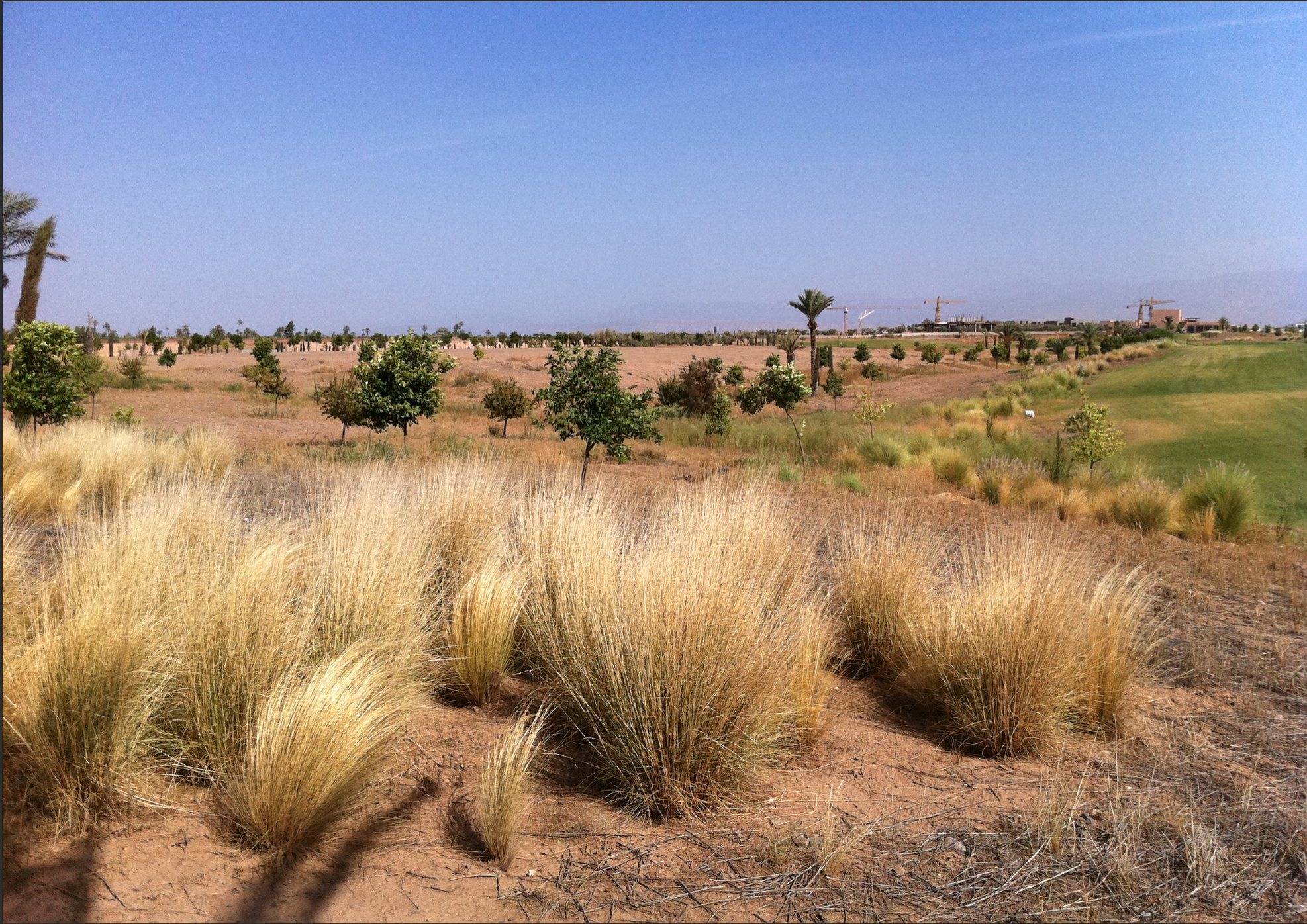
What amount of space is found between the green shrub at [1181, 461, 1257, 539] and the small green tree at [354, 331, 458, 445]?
1705 centimetres

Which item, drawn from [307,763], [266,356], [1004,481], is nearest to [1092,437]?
[1004,481]

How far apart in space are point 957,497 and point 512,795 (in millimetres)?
13127

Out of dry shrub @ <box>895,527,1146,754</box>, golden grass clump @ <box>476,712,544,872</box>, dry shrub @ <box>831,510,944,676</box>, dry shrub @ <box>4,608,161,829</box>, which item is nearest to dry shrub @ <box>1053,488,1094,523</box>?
dry shrub @ <box>831,510,944,676</box>

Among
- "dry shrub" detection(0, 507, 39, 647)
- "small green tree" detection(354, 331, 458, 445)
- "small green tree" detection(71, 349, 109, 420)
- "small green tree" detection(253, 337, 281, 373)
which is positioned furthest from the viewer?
"small green tree" detection(253, 337, 281, 373)

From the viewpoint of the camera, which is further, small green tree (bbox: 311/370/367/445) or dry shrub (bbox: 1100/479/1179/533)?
small green tree (bbox: 311/370/367/445)

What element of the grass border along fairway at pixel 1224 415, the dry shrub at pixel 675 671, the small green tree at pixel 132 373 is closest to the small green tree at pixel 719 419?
the grass border along fairway at pixel 1224 415

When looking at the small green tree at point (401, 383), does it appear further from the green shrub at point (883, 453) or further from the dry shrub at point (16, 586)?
the dry shrub at point (16, 586)

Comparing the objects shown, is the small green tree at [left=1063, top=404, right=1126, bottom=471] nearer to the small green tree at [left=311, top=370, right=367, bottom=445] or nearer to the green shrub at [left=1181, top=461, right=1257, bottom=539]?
the green shrub at [left=1181, top=461, right=1257, bottom=539]

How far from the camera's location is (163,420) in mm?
25922

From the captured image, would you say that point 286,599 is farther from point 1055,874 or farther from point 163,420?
point 163,420

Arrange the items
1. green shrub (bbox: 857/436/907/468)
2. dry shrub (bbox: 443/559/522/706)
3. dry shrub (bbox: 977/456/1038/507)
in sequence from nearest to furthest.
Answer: dry shrub (bbox: 443/559/522/706), dry shrub (bbox: 977/456/1038/507), green shrub (bbox: 857/436/907/468)

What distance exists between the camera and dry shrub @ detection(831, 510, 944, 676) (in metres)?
6.13

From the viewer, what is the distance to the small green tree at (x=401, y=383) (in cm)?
2212

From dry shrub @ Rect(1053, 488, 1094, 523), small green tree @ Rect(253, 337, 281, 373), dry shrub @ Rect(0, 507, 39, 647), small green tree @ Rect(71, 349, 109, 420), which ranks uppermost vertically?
small green tree @ Rect(253, 337, 281, 373)
